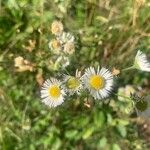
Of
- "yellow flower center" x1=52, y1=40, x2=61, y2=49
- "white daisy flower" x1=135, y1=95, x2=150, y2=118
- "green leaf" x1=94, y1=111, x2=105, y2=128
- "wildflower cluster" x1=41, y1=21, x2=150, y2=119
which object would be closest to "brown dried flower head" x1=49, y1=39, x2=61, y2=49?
"yellow flower center" x1=52, y1=40, x2=61, y2=49

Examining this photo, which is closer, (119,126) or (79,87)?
(79,87)

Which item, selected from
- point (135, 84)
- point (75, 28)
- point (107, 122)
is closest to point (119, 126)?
point (107, 122)

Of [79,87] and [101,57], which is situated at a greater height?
[101,57]

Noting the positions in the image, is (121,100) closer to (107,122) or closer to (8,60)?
(107,122)

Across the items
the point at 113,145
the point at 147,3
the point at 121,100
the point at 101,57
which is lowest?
the point at 113,145

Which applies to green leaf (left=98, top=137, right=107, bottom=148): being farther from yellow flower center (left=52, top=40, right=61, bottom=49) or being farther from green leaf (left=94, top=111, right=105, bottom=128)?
yellow flower center (left=52, top=40, right=61, bottom=49)

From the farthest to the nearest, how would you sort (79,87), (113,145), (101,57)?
(101,57) < (113,145) < (79,87)

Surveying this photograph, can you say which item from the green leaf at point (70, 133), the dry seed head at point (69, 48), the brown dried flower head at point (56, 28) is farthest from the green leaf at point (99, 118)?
the brown dried flower head at point (56, 28)
